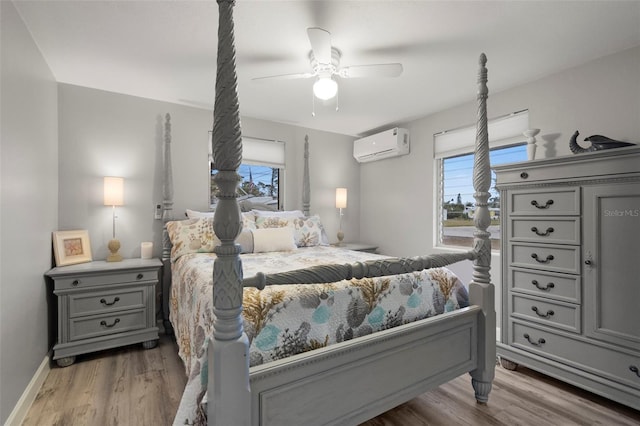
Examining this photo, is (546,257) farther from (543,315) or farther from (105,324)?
(105,324)

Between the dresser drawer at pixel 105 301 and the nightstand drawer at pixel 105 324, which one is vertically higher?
the dresser drawer at pixel 105 301

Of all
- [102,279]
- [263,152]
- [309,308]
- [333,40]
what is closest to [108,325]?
[102,279]

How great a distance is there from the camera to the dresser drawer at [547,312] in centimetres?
199

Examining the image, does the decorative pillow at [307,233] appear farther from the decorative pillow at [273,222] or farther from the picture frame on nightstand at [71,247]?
the picture frame on nightstand at [71,247]

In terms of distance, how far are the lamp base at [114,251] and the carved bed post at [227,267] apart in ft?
7.19

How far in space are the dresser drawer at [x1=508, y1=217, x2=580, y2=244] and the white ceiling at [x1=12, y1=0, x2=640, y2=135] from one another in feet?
4.02

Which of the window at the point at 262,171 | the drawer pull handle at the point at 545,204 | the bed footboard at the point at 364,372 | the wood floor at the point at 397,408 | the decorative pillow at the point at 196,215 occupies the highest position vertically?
the window at the point at 262,171

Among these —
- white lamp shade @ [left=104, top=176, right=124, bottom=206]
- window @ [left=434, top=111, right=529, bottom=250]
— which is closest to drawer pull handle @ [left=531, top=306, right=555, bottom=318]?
window @ [left=434, top=111, right=529, bottom=250]

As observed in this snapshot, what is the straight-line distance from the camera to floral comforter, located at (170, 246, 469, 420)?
1.27 meters

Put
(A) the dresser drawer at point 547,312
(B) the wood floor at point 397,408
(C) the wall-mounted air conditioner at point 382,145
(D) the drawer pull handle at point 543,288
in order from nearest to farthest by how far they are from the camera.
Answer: (B) the wood floor at point 397,408 < (A) the dresser drawer at point 547,312 < (D) the drawer pull handle at point 543,288 < (C) the wall-mounted air conditioner at point 382,145

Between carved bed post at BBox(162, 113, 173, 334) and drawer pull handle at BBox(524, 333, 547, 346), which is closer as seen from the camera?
drawer pull handle at BBox(524, 333, 547, 346)

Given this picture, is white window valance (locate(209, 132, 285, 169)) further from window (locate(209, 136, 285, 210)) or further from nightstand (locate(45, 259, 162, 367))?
nightstand (locate(45, 259, 162, 367))

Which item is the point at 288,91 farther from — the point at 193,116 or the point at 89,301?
the point at 89,301

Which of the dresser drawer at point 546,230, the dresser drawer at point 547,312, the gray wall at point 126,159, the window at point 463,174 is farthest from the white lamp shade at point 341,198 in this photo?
the dresser drawer at point 547,312
